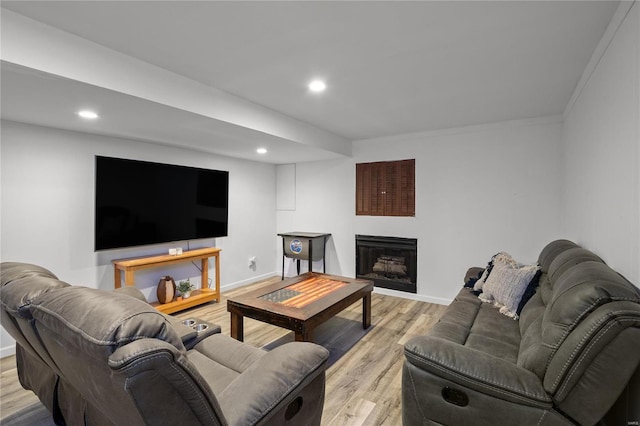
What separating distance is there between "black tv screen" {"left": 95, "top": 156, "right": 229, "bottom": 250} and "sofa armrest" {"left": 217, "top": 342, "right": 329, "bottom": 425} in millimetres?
2733

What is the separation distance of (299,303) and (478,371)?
1588 millimetres

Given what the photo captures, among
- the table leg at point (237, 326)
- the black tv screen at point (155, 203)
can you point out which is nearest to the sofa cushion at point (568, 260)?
the table leg at point (237, 326)

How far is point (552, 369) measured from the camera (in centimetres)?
120

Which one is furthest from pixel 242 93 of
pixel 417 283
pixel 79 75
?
pixel 417 283

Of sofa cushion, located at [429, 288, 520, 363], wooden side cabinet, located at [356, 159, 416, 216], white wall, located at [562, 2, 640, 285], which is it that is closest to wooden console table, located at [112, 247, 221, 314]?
wooden side cabinet, located at [356, 159, 416, 216]

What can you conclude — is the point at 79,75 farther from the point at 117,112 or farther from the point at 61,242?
the point at 61,242

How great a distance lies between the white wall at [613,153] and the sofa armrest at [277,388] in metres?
1.53

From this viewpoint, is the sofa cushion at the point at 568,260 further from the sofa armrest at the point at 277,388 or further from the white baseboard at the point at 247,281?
the white baseboard at the point at 247,281

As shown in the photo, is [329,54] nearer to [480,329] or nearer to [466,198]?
[480,329]

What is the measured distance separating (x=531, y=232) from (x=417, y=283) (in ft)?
4.88

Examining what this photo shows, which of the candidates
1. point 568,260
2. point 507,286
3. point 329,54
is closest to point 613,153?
point 568,260

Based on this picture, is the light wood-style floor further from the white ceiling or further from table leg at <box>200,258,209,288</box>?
the white ceiling

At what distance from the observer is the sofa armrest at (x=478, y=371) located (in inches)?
48.2

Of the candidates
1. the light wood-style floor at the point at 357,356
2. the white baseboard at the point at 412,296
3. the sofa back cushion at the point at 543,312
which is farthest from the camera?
the white baseboard at the point at 412,296
